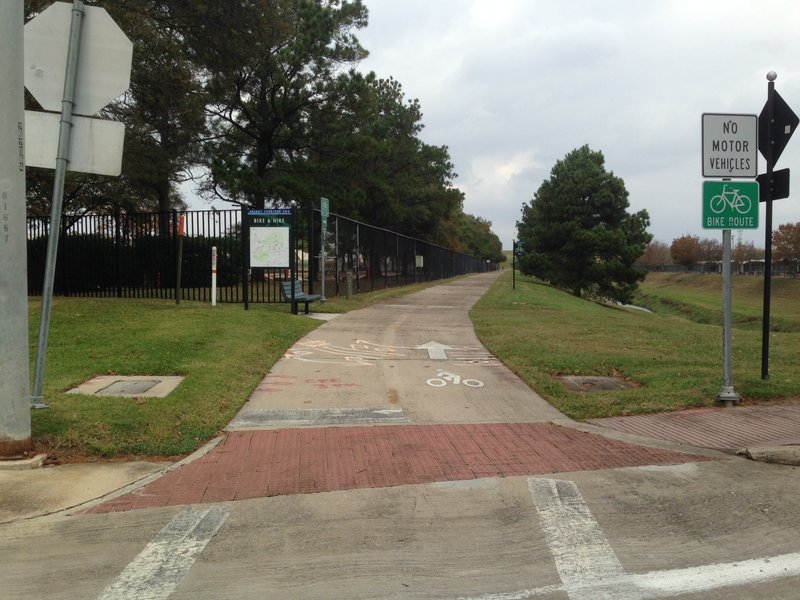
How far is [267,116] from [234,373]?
85.3ft

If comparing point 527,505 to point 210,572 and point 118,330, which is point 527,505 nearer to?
point 210,572

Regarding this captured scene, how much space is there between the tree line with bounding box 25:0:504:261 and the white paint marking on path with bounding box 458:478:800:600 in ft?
44.9

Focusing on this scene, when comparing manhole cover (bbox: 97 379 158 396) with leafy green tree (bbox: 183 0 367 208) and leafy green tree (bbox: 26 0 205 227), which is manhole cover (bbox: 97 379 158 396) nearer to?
leafy green tree (bbox: 26 0 205 227)

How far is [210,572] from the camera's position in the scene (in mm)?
3617

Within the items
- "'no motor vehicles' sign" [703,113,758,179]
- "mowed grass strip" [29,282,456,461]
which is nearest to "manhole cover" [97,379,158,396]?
"mowed grass strip" [29,282,456,461]

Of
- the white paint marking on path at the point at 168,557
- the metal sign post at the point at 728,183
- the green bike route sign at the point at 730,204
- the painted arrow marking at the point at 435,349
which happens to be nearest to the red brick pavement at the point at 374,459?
the white paint marking on path at the point at 168,557

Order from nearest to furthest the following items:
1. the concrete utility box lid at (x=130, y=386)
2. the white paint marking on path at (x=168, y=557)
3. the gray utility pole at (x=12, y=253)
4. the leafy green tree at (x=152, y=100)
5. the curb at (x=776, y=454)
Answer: the white paint marking on path at (x=168, y=557), the gray utility pole at (x=12, y=253), the curb at (x=776, y=454), the concrete utility box lid at (x=130, y=386), the leafy green tree at (x=152, y=100)

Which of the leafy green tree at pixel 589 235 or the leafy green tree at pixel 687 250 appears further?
the leafy green tree at pixel 687 250

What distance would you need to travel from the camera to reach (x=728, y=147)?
741 cm

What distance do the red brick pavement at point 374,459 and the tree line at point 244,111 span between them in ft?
37.4

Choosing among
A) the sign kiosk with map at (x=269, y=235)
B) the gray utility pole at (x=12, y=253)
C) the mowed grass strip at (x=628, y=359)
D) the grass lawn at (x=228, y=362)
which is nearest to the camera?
the gray utility pole at (x=12, y=253)

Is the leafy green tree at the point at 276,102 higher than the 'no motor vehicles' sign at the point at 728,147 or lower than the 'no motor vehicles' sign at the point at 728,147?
higher

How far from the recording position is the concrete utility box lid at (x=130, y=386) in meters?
7.21

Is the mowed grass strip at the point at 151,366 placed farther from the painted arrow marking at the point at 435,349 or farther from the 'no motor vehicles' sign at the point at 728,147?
the 'no motor vehicles' sign at the point at 728,147
